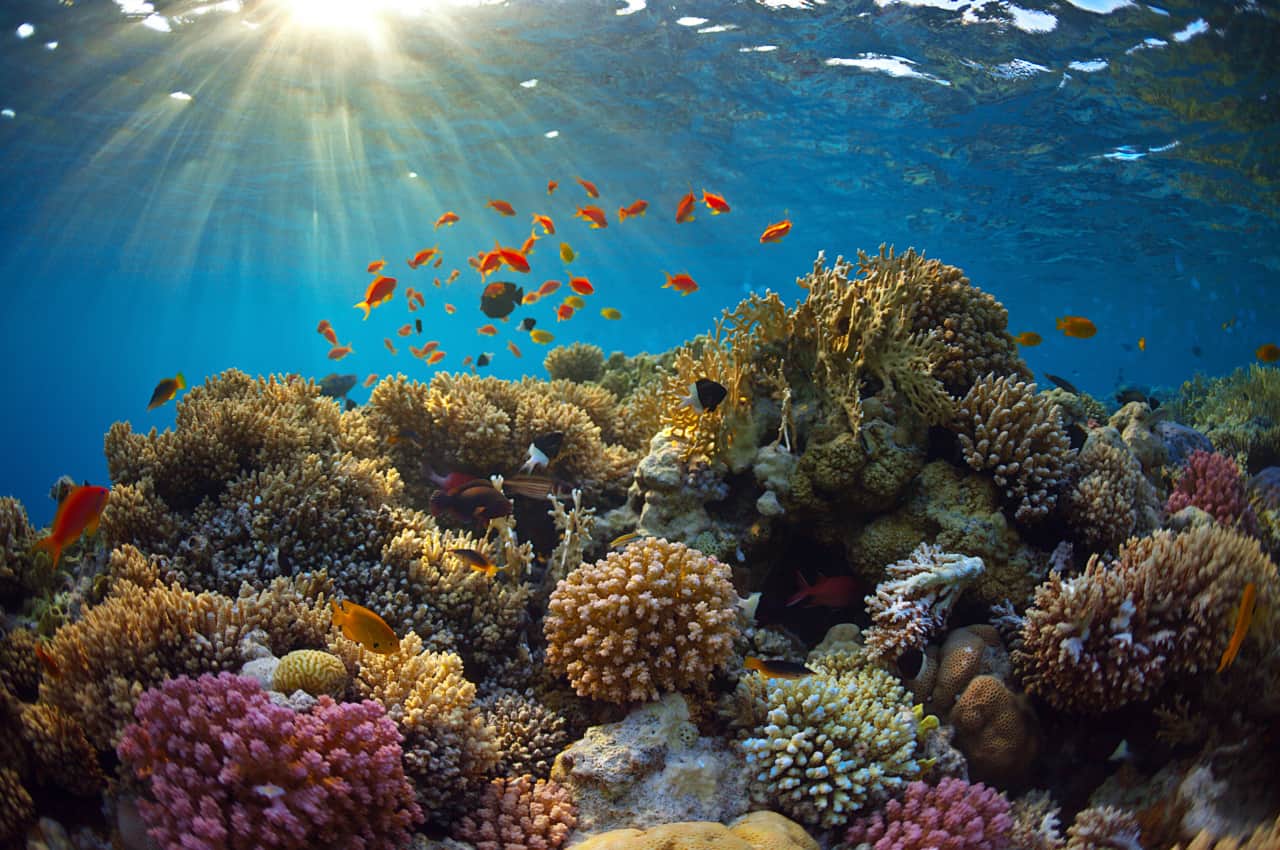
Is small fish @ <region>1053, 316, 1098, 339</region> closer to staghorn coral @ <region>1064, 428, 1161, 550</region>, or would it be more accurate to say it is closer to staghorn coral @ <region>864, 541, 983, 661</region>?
staghorn coral @ <region>1064, 428, 1161, 550</region>

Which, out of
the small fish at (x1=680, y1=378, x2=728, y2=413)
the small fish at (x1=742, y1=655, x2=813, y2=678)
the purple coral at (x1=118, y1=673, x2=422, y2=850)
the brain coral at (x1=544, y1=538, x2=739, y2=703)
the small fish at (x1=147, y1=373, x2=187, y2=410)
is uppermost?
the small fish at (x1=147, y1=373, x2=187, y2=410)

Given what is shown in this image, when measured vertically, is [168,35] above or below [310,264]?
above

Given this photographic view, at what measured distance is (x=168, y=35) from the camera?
15789mm

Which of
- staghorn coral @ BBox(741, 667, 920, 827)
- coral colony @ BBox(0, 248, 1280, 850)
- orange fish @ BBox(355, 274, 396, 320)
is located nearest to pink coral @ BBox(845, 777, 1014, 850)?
coral colony @ BBox(0, 248, 1280, 850)

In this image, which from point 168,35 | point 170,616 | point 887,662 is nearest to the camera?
point 170,616

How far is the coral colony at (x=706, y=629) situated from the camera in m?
3.29

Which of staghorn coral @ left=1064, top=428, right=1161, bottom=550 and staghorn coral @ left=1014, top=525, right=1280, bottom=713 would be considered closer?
staghorn coral @ left=1014, top=525, right=1280, bottom=713

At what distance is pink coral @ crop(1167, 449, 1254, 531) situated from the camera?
612 cm

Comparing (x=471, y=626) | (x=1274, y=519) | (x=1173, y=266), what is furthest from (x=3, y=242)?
(x=1173, y=266)

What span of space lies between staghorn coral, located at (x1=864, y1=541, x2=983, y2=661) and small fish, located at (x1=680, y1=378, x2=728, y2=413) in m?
1.82

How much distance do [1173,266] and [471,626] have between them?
46445 mm

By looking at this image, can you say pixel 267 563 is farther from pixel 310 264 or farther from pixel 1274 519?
pixel 310 264

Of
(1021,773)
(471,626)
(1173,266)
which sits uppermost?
(471,626)

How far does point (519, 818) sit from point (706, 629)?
149cm
